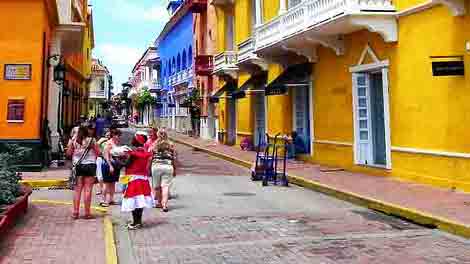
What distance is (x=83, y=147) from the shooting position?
812 cm

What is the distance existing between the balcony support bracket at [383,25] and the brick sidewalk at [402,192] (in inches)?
141

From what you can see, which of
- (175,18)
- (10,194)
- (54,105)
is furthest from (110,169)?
(175,18)

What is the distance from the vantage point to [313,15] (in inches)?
535

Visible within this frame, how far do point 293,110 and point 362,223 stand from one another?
1087 centimetres

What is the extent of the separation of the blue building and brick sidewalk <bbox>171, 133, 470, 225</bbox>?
1021 inches

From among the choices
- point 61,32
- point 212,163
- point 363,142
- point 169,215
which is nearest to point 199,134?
point 212,163

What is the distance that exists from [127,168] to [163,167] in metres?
1.67

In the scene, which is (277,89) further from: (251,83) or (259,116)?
(259,116)

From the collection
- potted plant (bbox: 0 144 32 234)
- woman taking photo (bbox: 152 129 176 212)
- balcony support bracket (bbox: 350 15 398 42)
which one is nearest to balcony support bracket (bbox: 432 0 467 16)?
balcony support bracket (bbox: 350 15 398 42)

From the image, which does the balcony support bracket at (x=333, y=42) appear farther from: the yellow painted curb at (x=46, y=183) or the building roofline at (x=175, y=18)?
the building roofline at (x=175, y=18)

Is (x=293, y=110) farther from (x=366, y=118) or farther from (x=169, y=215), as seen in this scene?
(x=169, y=215)

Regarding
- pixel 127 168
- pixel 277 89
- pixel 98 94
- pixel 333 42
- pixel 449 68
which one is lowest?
pixel 127 168

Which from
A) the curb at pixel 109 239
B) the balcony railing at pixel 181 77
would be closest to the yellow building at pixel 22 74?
the curb at pixel 109 239

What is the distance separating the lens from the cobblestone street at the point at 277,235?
19.4 feet
